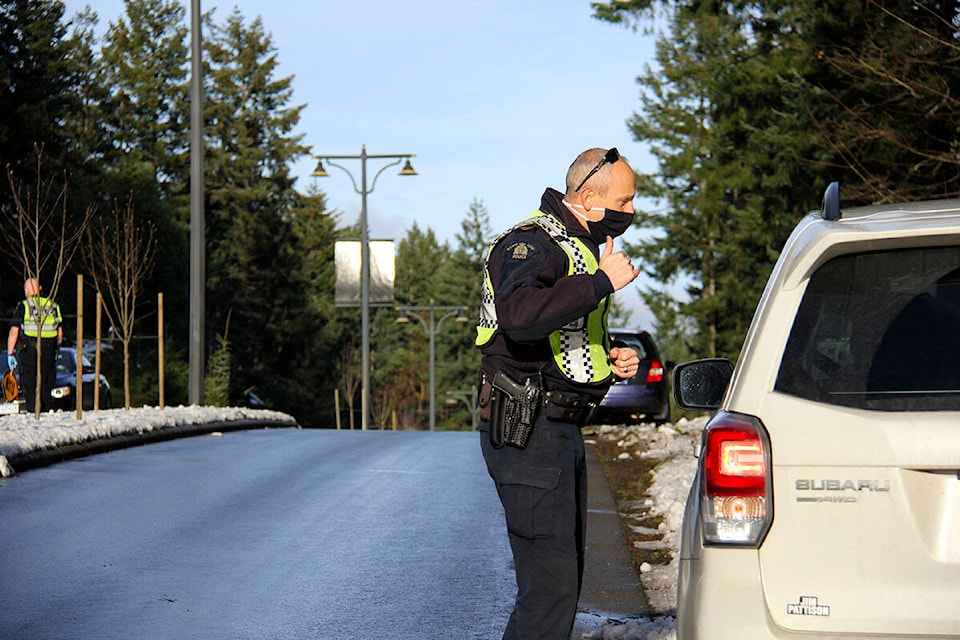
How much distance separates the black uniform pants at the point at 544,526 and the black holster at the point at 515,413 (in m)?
0.04

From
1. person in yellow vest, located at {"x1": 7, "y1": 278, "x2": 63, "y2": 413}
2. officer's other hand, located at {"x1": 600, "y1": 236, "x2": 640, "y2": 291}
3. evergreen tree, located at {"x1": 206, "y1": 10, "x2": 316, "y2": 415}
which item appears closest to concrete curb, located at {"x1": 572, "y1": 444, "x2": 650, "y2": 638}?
officer's other hand, located at {"x1": 600, "y1": 236, "x2": 640, "y2": 291}

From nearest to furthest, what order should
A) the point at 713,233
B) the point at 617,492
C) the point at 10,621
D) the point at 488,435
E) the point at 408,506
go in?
the point at 488,435 → the point at 10,621 → the point at 408,506 → the point at 617,492 → the point at 713,233

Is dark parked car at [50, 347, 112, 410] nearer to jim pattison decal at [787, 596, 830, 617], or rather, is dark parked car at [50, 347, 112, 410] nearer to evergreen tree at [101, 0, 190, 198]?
jim pattison decal at [787, 596, 830, 617]

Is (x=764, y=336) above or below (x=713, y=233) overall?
below

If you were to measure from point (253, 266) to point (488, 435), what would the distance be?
66795mm

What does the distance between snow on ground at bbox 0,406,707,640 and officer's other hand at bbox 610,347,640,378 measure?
208cm

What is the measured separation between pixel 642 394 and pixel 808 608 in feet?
60.8

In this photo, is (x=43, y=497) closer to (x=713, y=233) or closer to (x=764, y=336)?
(x=764, y=336)

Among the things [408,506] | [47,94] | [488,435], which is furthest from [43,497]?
[47,94]

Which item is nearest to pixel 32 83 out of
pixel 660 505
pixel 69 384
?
pixel 69 384

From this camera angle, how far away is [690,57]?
218ft

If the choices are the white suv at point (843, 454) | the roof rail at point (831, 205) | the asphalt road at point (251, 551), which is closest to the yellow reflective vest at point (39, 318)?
the asphalt road at point (251, 551)

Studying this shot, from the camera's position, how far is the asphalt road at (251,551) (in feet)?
24.8

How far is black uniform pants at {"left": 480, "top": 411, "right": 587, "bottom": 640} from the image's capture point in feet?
15.2
